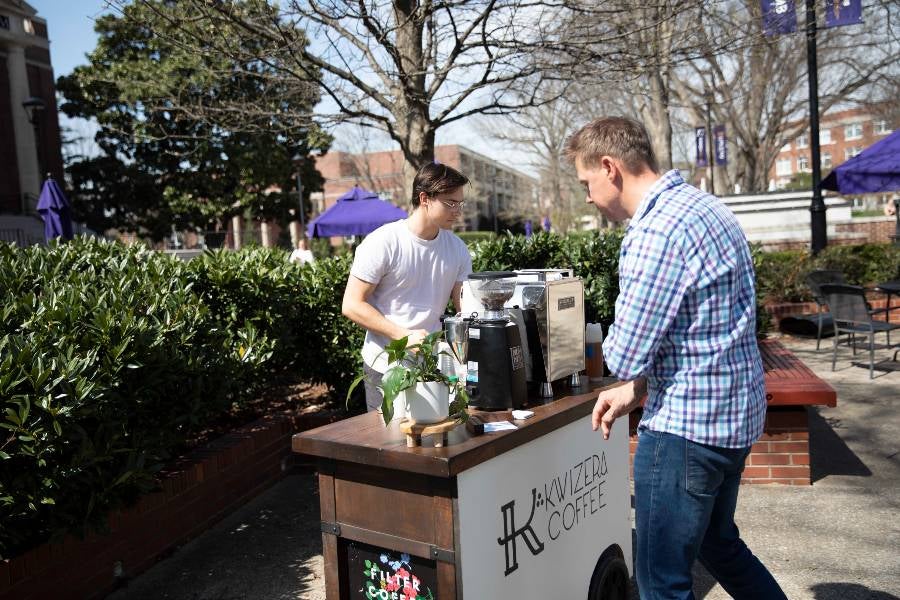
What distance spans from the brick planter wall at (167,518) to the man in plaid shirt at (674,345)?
2.47 metres

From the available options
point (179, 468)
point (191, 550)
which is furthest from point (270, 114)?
point (191, 550)

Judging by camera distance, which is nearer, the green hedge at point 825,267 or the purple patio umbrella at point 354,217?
the green hedge at point 825,267

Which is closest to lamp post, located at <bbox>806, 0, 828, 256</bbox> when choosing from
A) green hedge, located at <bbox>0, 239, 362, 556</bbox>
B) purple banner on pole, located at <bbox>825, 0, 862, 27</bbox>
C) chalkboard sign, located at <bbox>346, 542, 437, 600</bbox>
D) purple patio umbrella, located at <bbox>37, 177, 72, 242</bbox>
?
purple banner on pole, located at <bbox>825, 0, 862, 27</bbox>

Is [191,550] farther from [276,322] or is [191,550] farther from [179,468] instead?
[276,322]

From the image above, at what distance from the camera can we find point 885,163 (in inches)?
340

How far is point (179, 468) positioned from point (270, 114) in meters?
3.41

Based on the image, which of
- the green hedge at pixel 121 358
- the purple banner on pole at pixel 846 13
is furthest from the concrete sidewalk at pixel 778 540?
the purple banner on pole at pixel 846 13

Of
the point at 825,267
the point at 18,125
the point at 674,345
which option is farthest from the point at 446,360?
the point at 18,125

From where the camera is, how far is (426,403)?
228 centimetres

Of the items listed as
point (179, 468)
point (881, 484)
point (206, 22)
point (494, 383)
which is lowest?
point (881, 484)

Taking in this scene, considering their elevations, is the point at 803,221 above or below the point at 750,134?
below

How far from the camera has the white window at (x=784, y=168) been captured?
12019 centimetres

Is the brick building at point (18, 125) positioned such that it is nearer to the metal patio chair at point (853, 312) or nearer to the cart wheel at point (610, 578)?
the metal patio chair at point (853, 312)

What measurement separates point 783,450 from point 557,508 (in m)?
2.76
